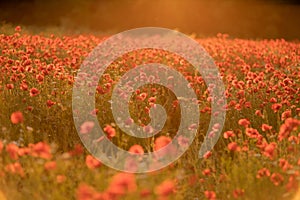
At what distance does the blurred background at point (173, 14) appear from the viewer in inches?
730

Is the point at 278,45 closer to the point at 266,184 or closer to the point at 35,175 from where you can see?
the point at 266,184

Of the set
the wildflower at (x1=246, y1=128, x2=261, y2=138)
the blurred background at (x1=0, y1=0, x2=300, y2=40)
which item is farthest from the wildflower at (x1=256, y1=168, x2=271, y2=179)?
the blurred background at (x1=0, y1=0, x2=300, y2=40)

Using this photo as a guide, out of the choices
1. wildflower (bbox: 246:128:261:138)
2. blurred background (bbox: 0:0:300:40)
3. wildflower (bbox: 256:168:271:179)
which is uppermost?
blurred background (bbox: 0:0:300:40)

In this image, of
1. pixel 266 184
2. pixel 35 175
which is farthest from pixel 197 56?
pixel 35 175

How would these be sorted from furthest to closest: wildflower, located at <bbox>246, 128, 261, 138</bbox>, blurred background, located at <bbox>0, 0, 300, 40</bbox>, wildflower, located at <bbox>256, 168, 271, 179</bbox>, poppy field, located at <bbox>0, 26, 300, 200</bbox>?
blurred background, located at <bbox>0, 0, 300, 40</bbox> → wildflower, located at <bbox>246, 128, 261, 138</bbox> → wildflower, located at <bbox>256, 168, 271, 179</bbox> → poppy field, located at <bbox>0, 26, 300, 200</bbox>

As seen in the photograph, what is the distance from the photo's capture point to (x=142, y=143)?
4879mm

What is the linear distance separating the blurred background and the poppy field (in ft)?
34.9

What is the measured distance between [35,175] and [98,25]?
16263 mm

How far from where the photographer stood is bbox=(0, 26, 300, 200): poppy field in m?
3.09

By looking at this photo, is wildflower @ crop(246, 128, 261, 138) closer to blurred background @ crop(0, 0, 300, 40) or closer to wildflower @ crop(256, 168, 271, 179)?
wildflower @ crop(256, 168, 271, 179)

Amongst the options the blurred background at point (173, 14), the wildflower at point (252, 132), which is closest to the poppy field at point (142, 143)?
the wildflower at point (252, 132)

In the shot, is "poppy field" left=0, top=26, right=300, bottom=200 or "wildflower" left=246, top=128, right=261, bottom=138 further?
"wildflower" left=246, top=128, right=261, bottom=138

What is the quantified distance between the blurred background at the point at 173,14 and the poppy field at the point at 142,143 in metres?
10.6

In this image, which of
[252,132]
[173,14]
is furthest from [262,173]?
[173,14]
